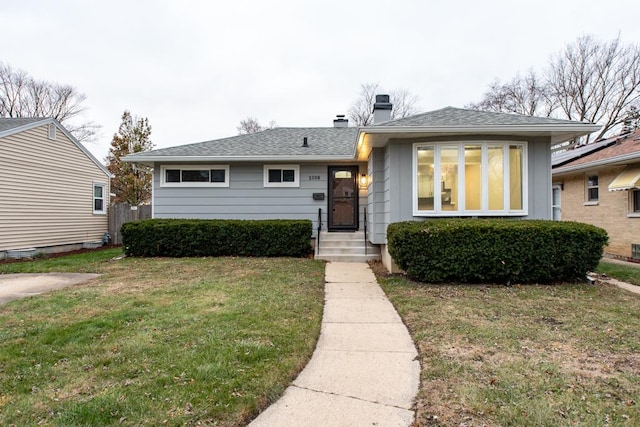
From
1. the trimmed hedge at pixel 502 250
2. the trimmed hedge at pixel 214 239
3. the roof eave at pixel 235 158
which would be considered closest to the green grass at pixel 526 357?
the trimmed hedge at pixel 502 250

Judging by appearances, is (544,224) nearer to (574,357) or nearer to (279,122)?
(574,357)

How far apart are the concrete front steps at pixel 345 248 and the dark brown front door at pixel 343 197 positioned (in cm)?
79

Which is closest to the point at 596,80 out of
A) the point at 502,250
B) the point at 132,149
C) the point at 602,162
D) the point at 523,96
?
the point at 523,96

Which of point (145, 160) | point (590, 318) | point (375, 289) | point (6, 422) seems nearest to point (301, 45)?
point (145, 160)

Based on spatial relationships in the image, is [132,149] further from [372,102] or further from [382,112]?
[372,102]

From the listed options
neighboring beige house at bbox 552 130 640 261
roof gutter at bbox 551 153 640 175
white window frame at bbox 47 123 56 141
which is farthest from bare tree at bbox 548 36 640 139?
white window frame at bbox 47 123 56 141

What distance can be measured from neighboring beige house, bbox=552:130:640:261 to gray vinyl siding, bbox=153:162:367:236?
6549 millimetres

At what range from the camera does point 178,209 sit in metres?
11.1

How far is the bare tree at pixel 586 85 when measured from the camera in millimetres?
20531

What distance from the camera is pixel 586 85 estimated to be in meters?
22.4

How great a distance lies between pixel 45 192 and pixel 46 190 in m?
0.08

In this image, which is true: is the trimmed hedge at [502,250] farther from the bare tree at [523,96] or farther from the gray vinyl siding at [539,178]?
the bare tree at [523,96]

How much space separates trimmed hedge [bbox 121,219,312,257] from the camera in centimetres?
961

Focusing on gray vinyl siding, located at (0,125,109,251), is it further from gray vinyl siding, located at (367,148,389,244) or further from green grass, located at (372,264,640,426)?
green grass, located at (372,264,640,426)
